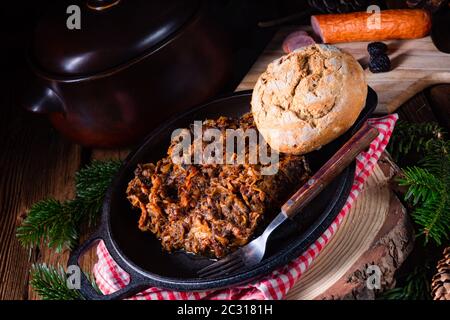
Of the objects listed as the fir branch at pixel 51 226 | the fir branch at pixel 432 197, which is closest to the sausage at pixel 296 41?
the fir branch at pixel 432 197

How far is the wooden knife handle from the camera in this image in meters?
1.58

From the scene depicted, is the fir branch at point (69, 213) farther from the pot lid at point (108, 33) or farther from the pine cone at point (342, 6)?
the pine cone at point (342, 6)

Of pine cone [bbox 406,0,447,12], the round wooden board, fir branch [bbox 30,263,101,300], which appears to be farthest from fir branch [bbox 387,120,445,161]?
fir branch [bbox 30,263,101,300]

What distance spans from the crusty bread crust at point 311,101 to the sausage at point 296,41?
84 cm

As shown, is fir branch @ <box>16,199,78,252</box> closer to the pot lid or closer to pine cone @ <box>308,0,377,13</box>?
the pot lid

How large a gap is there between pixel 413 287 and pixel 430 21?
1.37 m

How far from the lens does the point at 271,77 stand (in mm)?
1789

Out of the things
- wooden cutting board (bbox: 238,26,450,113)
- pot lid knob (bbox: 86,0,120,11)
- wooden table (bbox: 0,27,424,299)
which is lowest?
wooden table (bbox: 0,27,424,299)

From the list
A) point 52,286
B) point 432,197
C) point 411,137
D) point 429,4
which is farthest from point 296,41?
point 52,286

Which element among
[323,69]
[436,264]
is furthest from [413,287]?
[323,69]

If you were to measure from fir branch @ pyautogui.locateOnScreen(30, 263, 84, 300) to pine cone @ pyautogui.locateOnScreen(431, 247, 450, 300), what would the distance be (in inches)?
44.5

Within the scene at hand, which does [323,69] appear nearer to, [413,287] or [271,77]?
[271,77]

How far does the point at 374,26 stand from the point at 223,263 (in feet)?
4.72

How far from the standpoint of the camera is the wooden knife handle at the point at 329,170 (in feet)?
5.20
